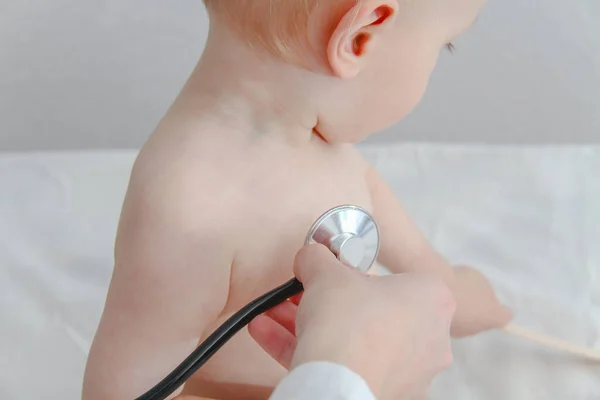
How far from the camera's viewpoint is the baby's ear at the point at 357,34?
53 centimetres

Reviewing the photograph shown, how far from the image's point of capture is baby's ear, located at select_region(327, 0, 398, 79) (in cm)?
53

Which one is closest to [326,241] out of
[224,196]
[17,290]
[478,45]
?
[224,196]

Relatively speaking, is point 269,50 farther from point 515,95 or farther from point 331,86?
point 515,95

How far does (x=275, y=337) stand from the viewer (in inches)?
22.0

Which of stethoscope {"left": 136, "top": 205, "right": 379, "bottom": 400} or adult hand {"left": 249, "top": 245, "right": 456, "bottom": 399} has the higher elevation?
stethoscope {"left": 136, "top": 205, "right": 379, "bottom": 400}

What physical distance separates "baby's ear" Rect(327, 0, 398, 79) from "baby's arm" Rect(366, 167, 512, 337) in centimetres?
22

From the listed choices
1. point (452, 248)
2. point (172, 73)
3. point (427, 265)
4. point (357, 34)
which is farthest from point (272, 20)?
point (172, 73)

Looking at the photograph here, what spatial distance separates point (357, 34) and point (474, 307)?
0.45 meters

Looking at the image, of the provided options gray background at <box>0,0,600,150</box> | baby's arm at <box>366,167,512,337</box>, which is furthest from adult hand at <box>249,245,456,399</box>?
gray background at <box>0,0,600,150</box>

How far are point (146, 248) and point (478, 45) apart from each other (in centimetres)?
79

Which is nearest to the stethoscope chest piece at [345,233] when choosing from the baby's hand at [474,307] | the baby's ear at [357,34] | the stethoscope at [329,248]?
the stethoscope at [329,248]

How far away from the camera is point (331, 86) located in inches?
23.3

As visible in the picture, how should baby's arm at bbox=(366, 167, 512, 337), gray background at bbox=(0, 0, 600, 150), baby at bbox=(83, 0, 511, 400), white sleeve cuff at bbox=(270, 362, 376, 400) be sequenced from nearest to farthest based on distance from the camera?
white sleeve cuff at bbox=(270, 362, 376, 400)
baby at bbox=(83, 0, 511, 400)
baby's arm at bbox=(366, 167, 512, 337)
gray background at bbox=(0, 0, 600, 150)

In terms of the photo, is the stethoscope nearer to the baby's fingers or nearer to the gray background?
the baby's fingers
